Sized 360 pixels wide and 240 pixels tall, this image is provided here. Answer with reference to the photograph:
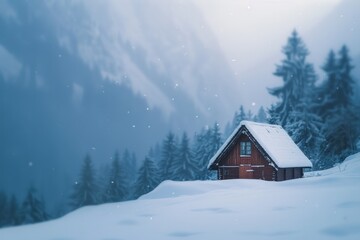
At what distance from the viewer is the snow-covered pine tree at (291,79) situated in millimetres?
47219

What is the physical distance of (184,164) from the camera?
202 ft

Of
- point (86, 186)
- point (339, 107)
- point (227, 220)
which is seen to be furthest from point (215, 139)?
point (227, 220)

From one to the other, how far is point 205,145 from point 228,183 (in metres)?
41.7

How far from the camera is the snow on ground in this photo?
7.66 m

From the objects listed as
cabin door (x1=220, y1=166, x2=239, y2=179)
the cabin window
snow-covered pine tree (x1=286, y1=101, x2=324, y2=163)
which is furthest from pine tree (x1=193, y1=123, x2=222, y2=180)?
the cabin window

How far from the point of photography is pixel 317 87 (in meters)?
38.3

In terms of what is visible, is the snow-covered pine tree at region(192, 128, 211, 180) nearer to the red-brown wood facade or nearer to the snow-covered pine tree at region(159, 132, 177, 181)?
the snow-covered pine tree at region(159, 132, 177, 181)

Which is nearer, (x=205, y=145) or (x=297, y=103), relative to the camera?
(x=297, y=103)

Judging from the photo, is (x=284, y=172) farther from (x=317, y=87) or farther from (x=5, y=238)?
(x=5, y=238)

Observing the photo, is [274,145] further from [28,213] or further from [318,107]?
[28,213]

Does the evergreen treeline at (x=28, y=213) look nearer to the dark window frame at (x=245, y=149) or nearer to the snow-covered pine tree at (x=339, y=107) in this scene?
the dark window frame at (x=245, y=149)

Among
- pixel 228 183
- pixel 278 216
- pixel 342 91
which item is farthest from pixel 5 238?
pixel 342 91

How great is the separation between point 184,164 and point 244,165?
30.2m

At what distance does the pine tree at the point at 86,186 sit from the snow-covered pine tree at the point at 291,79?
31.4 m
